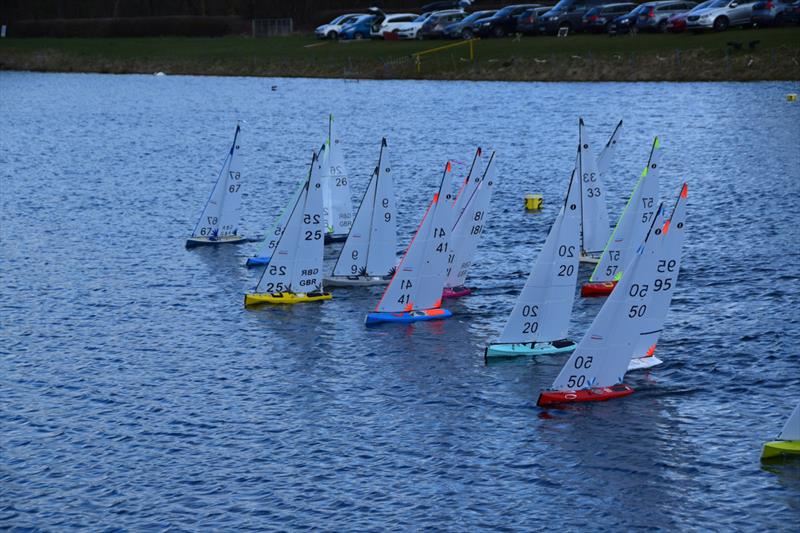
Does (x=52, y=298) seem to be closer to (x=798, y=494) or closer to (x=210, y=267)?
(x=210, y=267)

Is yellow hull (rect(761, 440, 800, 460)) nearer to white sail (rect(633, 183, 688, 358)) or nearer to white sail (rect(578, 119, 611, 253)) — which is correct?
white sail (rect(633, 183, 688, 358))

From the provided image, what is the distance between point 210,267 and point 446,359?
1948 cm

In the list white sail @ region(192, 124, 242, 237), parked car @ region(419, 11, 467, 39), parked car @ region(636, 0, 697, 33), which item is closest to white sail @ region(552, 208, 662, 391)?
white sail @ region(192, 124, 242, 237)

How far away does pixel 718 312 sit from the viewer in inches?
1934

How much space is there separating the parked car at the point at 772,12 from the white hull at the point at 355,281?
7238 cm

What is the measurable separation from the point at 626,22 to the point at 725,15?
10411mm

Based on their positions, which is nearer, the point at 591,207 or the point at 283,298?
the point at 283,298

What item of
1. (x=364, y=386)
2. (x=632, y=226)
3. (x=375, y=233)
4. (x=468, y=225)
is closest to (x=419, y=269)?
(x=468, y=225)

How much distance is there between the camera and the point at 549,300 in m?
44.0

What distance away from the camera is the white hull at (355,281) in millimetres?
55259

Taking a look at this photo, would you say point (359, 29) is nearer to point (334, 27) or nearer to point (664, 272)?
point (334, 27)

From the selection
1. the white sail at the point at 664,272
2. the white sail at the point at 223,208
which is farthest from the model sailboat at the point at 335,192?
the white sail at the point at 664,272

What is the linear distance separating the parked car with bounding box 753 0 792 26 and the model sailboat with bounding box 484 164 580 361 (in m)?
77.6

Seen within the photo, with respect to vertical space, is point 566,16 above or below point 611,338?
above
